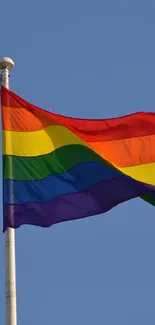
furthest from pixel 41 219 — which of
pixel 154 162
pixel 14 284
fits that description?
pixel 154 162

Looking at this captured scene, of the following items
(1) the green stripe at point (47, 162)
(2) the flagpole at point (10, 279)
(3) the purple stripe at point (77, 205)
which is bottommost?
(2) the flagpole at point (10, 279)

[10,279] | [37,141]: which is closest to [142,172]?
[37,141]

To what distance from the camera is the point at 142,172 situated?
21.8 m

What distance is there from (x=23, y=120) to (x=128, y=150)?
242cm

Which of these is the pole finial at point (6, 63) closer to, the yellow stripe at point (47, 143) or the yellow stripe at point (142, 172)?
the yellow stripe at point (47, 143)

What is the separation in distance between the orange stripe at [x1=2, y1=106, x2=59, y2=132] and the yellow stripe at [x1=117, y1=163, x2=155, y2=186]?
68.4 inches

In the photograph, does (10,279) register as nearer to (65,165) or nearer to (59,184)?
(59,184)

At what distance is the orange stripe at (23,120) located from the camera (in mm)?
21156

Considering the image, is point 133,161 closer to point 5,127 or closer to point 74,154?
point 74,154

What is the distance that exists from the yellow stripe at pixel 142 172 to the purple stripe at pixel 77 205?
23 centimetres

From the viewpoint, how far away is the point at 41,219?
20.2 metres

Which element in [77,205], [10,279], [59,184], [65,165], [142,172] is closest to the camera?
[10,279]

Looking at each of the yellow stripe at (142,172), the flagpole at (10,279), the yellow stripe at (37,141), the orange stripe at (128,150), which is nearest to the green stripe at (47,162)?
the yellow stripe at (37,141)

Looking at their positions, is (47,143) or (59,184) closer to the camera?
(59,184)
